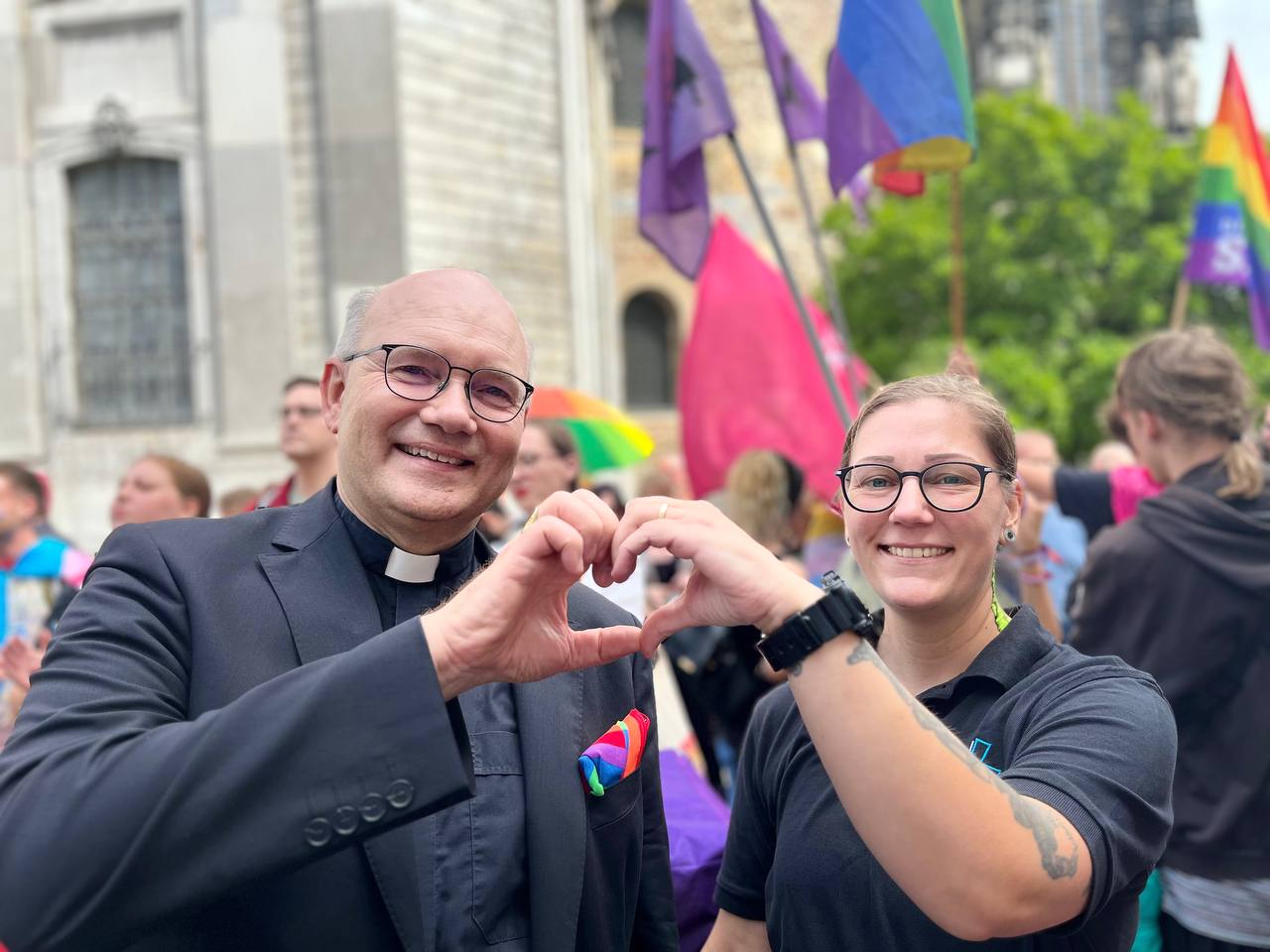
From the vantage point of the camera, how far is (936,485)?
210 cm

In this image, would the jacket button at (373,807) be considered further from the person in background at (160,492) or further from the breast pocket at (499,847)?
the person in background at (160,492)

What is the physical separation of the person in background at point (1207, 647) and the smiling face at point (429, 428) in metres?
1.93

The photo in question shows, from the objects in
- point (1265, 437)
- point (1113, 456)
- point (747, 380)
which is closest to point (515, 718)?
point (1265, 437)

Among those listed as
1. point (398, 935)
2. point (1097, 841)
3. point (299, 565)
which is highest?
point (299, 565)

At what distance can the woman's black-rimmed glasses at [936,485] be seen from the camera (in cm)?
209

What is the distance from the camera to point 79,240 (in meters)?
13.4

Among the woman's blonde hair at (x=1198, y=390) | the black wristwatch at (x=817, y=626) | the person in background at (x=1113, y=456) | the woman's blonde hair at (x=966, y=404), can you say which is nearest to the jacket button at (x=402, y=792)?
the black wristwatch at (x=817, y=626)

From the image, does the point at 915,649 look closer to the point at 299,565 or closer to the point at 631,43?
the point at 299,565

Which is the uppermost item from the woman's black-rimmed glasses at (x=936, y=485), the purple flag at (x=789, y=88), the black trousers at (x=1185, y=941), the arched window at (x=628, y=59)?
the arched window at (x=628, y=59)

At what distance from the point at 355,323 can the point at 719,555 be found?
2.95 ft

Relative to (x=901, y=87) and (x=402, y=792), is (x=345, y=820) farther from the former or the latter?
(x=901, y=87)

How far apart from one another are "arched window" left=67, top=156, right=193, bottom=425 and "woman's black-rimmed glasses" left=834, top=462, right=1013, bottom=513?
11.9m

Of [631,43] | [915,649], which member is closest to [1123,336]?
[631,43]

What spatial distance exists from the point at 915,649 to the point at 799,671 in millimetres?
658
